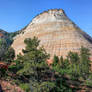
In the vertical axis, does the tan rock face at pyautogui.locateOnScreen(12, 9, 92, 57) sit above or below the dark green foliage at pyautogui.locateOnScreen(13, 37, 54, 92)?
above

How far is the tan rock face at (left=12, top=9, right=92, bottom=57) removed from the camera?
205ft

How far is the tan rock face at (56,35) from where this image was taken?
62556 mm

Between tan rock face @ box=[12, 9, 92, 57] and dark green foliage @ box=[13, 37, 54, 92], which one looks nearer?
dark green foliage @ box=[13, 37, 54, 92]

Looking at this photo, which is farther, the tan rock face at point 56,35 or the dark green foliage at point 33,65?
the tan rock face at point 56,35

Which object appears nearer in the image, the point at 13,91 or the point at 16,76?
the point at 13,91

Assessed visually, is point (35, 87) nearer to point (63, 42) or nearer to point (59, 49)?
point (59, 49)

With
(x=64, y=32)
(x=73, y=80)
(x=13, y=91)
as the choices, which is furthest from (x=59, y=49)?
(x=13, y=91)

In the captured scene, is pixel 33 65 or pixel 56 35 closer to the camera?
pixel 33 65

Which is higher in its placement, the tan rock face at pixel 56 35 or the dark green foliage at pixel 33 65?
the tan rock face at pixel 56 35

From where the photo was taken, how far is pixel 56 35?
69625mm

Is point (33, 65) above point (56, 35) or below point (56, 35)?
below

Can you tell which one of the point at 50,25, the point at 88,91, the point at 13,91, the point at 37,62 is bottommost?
the point at 88,91

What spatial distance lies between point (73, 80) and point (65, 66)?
11.5 metres

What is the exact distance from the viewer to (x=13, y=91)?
17.4m
